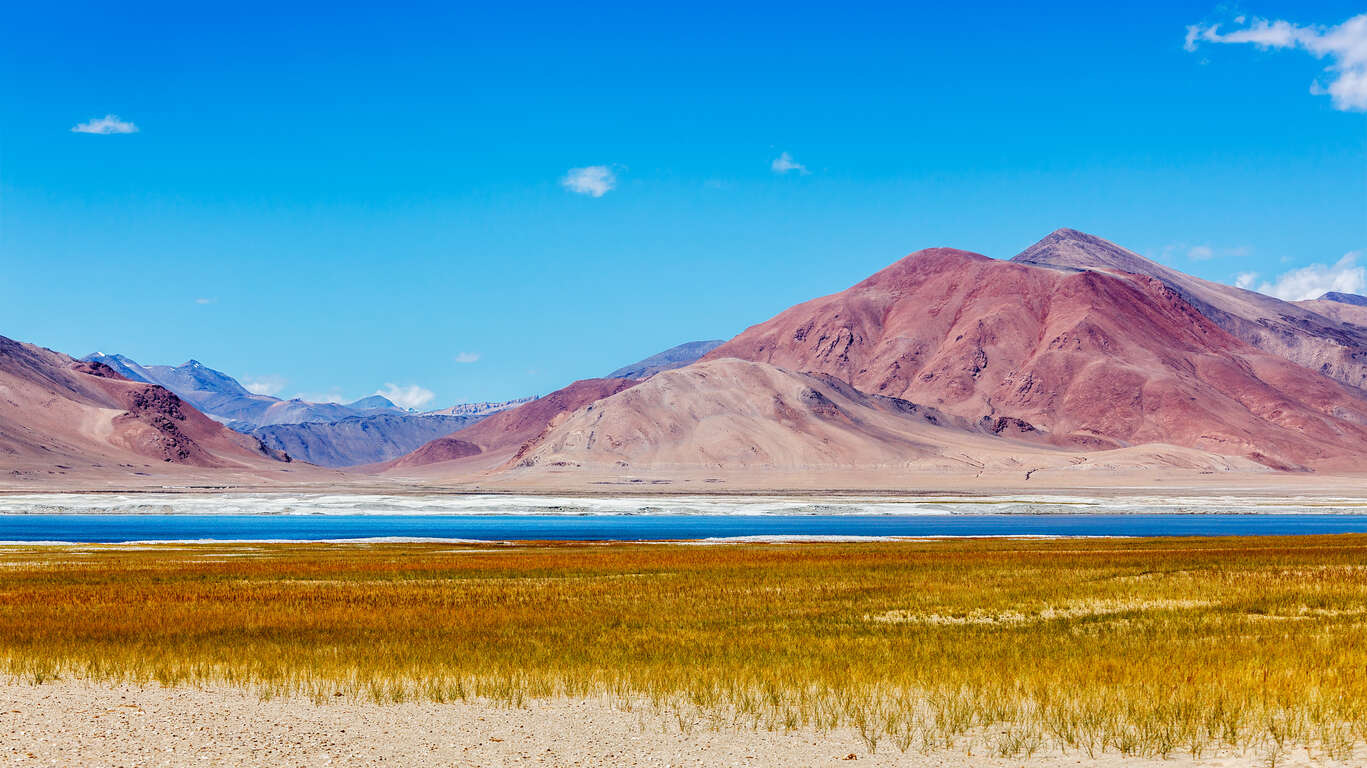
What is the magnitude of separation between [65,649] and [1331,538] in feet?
208

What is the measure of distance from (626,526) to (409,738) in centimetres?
8282

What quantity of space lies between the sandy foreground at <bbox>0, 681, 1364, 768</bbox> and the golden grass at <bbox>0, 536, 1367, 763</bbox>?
0.57 metres

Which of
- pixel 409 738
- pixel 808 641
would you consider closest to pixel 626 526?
pixel 808 641

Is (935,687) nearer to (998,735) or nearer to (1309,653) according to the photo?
(998,735)

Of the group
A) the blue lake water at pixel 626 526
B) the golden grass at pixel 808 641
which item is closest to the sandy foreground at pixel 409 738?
the golden grass at pixel 808 641

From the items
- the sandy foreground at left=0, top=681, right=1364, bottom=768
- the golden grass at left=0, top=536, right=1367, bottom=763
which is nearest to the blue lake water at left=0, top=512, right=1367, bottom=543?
the golden grass at left=0, top=536, right=1367, bottom=763

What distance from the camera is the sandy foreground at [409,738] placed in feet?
45.7

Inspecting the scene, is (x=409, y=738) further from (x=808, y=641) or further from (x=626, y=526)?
(x=626, y=526)

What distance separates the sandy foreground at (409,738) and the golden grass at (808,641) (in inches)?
22.6

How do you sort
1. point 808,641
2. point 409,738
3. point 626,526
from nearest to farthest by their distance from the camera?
point 409,738 → point 808,641 → point 626,526

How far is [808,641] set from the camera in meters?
23.1

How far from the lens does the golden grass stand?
52.9ft

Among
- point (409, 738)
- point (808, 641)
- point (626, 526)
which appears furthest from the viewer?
point (626, 526)

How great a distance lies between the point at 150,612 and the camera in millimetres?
28547
